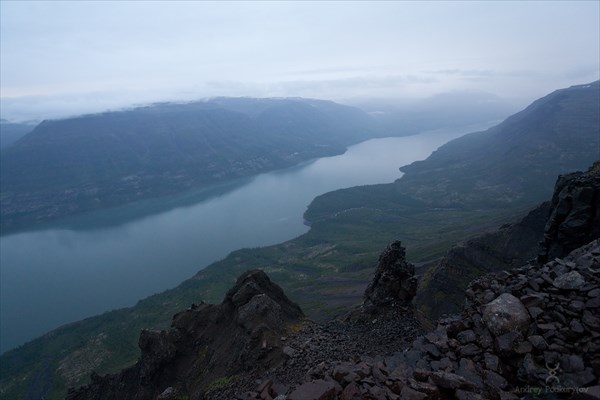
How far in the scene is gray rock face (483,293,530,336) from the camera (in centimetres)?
1015

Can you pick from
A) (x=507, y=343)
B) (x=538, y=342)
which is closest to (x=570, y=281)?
(x=538, y=342)

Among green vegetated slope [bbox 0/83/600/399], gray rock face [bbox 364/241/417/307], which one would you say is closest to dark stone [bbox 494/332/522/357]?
gray rock face [bbox 364/241/417/307]

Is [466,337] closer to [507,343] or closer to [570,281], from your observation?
[507,343]

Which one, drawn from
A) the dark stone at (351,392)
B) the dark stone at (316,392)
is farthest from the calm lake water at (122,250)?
the dark stone at (351,392)

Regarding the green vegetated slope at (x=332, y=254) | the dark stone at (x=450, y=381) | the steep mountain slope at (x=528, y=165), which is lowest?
the green vegetated slope at (x=332, y=254)

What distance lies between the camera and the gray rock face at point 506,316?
1015 cm

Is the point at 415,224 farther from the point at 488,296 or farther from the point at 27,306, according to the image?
the point at 488,296

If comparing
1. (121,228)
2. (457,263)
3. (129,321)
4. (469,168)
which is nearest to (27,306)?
(129,321)

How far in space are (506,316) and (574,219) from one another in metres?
13.4

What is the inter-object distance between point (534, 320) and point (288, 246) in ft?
360

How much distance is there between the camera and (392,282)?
23.5 m

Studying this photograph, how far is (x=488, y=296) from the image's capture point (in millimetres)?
12078

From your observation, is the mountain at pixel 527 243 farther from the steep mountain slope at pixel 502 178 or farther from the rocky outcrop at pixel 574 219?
the steep mountain slope at pixel 502 178

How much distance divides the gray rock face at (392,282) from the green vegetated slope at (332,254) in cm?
3262
